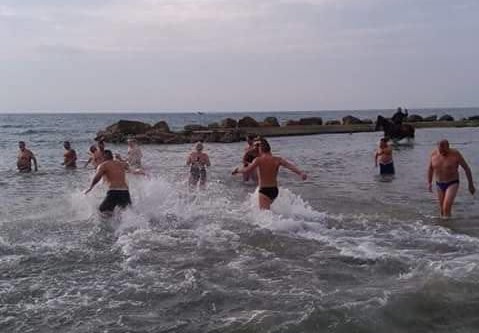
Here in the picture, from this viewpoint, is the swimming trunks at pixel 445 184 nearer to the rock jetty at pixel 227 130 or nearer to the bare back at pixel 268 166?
the bare back at pixel 268 166

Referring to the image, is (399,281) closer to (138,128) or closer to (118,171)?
(118,171)

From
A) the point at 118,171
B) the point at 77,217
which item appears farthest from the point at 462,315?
the point at 77,217

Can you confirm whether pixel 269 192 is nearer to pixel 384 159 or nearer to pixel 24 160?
pixel 384 159

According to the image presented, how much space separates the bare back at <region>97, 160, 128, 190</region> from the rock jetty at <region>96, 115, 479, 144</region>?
90.3 feet

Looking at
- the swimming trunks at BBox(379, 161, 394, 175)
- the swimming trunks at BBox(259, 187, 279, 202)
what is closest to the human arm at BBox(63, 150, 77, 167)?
the swimming trunks at BBox(379, 161, 394, 175)

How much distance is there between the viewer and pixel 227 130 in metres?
45.1

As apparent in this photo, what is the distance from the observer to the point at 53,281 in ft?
23.3

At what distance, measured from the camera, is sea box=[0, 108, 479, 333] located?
5.79 metres

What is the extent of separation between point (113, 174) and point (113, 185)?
0.71ft

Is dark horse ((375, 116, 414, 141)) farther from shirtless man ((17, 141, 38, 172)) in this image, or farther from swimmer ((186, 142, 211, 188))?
swimmer ((186, 142, 211, 188))

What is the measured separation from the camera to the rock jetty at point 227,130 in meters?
41.9

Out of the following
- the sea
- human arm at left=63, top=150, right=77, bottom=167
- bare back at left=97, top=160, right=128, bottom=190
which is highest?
bare back at left=97, top=160, right=128, bottom=190

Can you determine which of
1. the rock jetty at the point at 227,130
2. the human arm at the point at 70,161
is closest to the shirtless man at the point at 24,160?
the human arm at the point at 70,161

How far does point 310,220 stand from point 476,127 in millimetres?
51467
